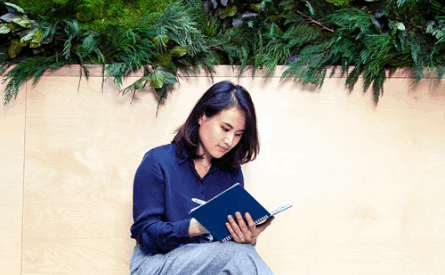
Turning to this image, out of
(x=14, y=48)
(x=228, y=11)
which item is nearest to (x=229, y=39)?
Answer: (x=228, y=11)

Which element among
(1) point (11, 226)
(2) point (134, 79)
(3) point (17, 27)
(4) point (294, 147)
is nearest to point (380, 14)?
(4) point (294, 147)

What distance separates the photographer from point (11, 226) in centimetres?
138

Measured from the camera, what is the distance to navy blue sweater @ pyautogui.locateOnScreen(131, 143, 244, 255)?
3.14 feet

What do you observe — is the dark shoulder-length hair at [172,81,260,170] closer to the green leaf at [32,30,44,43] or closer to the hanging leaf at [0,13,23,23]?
the green leaf at [32,30,44,43]

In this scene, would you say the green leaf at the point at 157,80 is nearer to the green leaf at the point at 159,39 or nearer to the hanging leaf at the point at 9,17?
the green leaf at the point at 159,39

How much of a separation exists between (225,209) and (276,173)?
0.52 metres

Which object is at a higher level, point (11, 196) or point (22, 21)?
point (22, 21)

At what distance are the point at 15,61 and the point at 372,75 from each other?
1309mm

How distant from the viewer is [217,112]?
1.08 meters

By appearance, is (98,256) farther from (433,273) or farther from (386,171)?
(433,273)

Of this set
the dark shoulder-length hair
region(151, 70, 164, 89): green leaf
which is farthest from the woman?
region(151, 70, 164, 89): green leaf

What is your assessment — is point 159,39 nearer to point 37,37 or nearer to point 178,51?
point 178,51

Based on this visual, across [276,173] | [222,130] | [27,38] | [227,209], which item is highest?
[27,38]

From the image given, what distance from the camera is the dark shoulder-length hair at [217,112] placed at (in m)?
1.08
